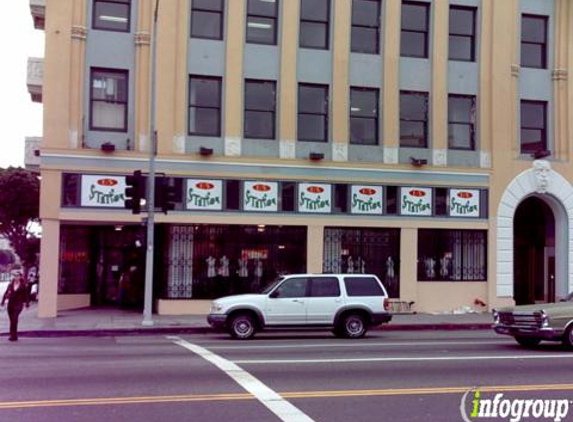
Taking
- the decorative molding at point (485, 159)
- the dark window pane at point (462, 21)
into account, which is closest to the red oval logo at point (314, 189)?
the decorative molding at point (485, 159)

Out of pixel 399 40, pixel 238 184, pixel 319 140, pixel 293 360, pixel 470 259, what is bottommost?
pixel 293 360

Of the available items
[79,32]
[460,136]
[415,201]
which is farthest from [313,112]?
[79,32]

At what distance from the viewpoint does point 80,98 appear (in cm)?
2478

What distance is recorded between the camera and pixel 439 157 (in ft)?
90.2

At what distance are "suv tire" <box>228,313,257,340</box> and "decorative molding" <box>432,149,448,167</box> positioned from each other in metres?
11.4

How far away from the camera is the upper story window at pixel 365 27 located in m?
27.3

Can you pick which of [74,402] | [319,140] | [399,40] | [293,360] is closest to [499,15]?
[399,40]

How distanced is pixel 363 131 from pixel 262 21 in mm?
5149

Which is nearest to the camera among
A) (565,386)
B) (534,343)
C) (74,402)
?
(74,402)

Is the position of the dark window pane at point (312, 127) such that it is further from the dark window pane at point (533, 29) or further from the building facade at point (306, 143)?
the dark window pane at point (533, 29)

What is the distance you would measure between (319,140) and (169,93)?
5.33 meters

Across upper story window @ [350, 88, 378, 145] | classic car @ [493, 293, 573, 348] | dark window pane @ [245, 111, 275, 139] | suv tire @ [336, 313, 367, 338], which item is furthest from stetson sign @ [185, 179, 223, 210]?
classic car @ [493, 293, 573, 348]

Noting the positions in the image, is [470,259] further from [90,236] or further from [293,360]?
[293,360]

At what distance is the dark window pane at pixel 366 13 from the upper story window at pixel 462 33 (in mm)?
2869
